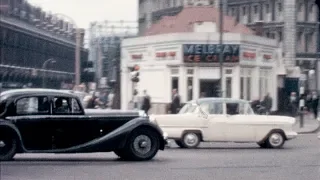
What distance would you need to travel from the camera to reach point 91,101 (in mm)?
33094

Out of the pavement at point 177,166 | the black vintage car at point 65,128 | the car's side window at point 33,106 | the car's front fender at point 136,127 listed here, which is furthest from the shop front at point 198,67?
the car's side window at point 33,106

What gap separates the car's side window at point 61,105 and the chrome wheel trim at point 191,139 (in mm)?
6395

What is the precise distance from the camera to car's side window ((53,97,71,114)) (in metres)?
18.2

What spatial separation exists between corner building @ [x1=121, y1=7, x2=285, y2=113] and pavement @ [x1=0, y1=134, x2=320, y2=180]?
75.3 feet

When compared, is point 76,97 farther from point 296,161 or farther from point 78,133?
point 296,161

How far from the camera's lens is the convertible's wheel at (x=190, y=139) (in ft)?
78.9

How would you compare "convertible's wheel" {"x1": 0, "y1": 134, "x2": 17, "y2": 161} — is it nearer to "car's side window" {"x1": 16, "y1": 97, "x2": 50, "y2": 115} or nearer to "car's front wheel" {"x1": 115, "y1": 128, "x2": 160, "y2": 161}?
"car's side window" {"x1": 16, "y1": 97, "x2": 50, "y2": 115}

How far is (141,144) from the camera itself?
18.8 metres

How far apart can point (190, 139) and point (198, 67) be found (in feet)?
72.5

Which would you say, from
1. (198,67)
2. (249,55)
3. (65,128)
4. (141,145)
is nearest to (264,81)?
(249,55)

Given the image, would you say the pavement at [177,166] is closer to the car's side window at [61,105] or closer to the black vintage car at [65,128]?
the black vintage car at [65,128]

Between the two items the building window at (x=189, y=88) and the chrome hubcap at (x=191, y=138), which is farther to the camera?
the building window at (x=189, y=88)

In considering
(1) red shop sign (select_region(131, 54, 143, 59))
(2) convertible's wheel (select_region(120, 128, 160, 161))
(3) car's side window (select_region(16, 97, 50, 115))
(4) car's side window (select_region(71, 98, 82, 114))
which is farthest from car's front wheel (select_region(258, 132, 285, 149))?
(1) red shop sign (select_region(131, 54, 143, 59))

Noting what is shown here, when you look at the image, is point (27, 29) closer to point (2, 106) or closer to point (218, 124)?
point (218, 124)
